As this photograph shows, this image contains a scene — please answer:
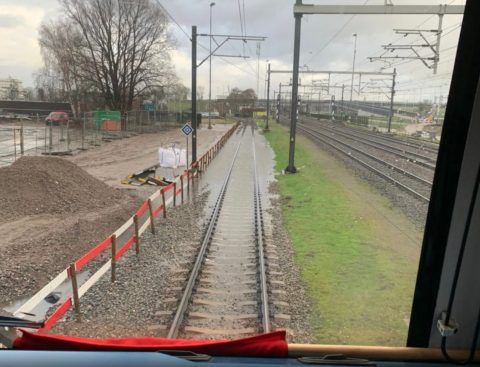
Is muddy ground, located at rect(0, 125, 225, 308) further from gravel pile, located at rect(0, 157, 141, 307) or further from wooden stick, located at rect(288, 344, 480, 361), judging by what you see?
wooden stick, located at rect(288, 344, 480, 361)

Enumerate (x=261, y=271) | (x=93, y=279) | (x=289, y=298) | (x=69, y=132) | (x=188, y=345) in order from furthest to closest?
(x=69, y=132) < (x=261, y=271) < (x=93, y=279) < (x=289, y=298) < (x=188, y=345)

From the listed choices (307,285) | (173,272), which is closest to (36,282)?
(173,272)

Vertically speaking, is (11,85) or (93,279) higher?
(11,85)

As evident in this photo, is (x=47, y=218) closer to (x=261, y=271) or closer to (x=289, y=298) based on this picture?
(x=261, y=271)

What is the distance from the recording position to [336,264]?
8.42 metres

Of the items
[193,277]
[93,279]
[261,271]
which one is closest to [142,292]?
[193,277]

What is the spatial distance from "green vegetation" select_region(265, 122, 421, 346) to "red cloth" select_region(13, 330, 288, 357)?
42.5 inches

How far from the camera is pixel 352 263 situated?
8438 mm

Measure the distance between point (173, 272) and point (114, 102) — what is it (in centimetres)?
4798

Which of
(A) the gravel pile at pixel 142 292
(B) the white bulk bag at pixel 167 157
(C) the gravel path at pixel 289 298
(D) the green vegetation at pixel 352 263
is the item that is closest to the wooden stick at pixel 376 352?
(D) the green vegetation at pixel 352 263

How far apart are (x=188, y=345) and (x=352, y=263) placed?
702cm

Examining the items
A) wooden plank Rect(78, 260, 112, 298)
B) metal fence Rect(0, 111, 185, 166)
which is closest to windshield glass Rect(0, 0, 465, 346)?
wooden plank Rect(78, 260, 112, 298)

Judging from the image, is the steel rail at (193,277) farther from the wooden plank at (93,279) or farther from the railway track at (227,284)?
the wooden plank at (93,279)

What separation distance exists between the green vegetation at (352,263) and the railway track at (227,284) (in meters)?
0.78
